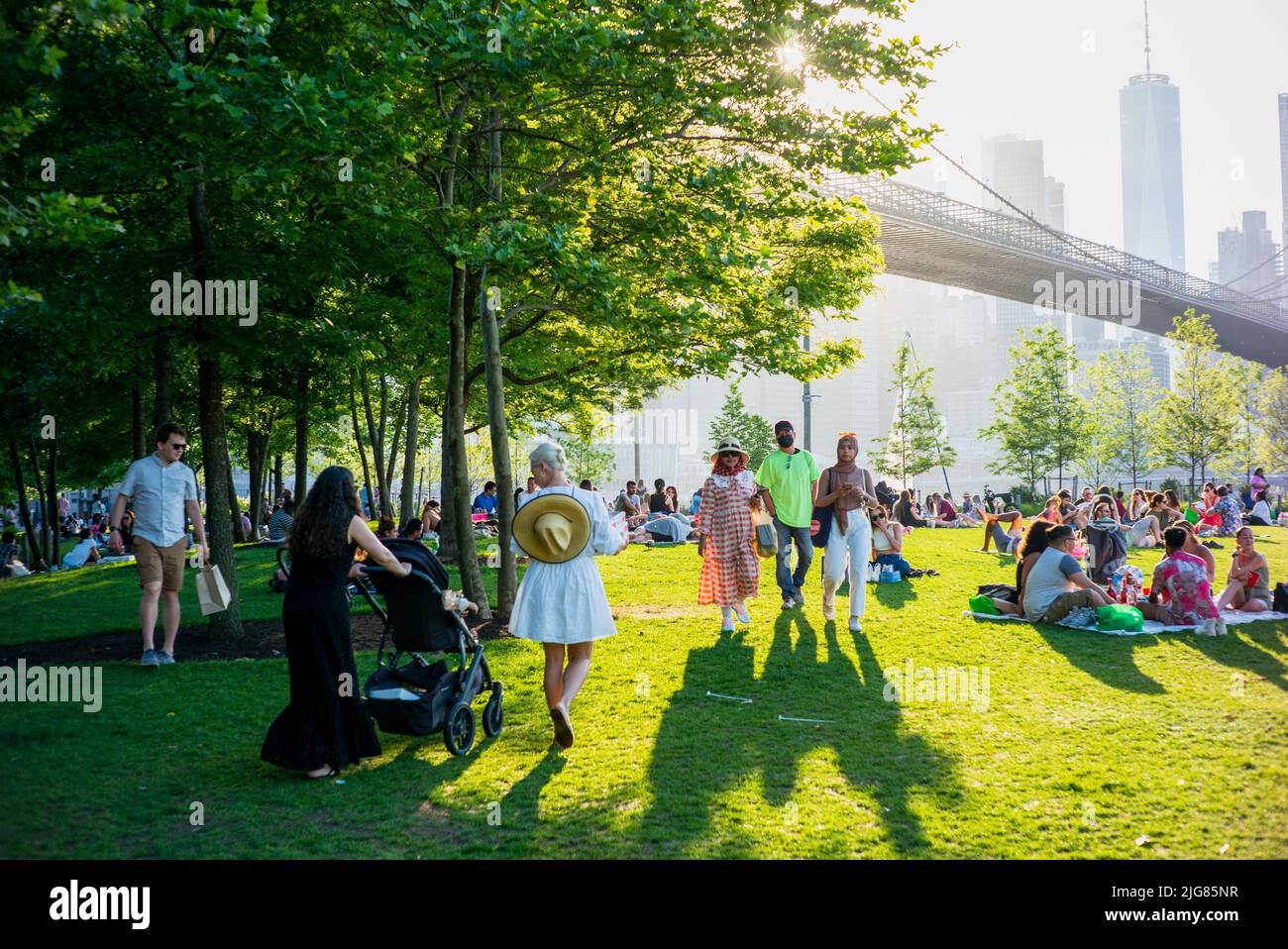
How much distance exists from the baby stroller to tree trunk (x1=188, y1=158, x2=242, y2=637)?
380 centimetres

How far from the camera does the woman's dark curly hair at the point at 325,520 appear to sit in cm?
526

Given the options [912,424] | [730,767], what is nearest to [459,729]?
[730,767]

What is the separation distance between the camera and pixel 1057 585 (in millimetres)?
10125

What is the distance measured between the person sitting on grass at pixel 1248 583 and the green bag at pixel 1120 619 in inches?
67.4

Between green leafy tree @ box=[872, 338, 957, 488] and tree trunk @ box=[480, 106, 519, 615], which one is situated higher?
green leafy tree @ box=[872, 338, 957, 488]

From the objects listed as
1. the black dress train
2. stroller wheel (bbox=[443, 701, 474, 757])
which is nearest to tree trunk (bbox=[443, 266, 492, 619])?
stroller wheel (bbox=[443, 701, 474, 757])

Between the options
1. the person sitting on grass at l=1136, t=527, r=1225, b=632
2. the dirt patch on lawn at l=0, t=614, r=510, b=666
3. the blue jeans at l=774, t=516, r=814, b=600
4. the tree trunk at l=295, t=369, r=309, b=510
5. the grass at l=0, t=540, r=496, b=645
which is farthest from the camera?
the tree trunk at l=295, t=369, r=309, b=510

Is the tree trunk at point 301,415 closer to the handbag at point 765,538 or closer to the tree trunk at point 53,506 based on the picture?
the handbag at point 765,538

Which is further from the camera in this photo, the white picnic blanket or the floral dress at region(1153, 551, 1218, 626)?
the floral dress at region(1153, 551, 1218, 626)

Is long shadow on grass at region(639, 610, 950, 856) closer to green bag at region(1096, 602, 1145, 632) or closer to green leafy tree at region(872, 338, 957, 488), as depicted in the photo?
green bag at region(1096, 602, 1145, 632)

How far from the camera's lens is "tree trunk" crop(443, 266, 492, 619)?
1018 cm

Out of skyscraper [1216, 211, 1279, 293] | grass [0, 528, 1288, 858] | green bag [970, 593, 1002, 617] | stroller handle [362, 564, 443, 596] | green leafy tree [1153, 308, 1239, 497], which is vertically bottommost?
grass [0, 528, 1288, 858]
